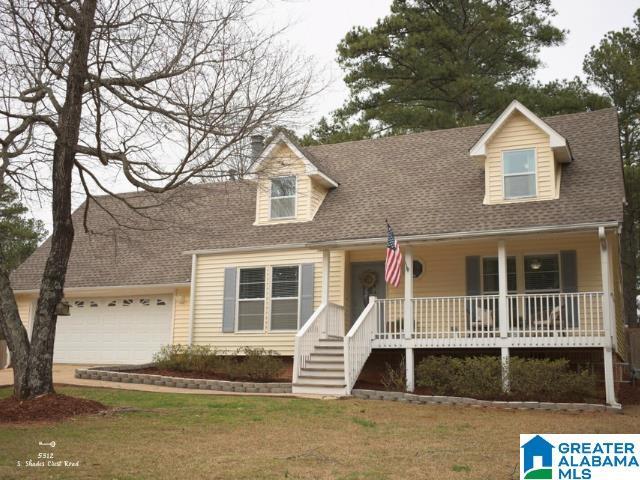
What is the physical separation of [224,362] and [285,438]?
28.2 feet

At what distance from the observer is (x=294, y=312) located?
1884 centimetres

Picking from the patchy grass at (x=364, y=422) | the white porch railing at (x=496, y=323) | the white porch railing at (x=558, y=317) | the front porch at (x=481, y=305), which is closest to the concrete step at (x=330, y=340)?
the front porch at (x=481, y=305)

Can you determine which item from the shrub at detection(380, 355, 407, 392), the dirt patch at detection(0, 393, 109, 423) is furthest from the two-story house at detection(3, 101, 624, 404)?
the dirt patch at detection(0, 393, 109, 423)

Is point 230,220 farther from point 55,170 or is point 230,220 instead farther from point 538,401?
point 538,401

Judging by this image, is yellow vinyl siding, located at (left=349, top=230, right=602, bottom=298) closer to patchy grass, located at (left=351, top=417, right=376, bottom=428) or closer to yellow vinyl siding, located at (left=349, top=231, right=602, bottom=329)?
yellow vinyl siding, located at (left=349, top=231, right=602, bottom=329)

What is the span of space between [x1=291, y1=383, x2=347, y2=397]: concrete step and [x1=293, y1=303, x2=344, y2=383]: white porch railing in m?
0.19

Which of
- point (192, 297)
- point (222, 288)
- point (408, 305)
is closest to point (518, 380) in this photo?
point (408, 305)

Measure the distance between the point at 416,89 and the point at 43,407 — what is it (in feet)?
73.4

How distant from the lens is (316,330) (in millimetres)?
16547

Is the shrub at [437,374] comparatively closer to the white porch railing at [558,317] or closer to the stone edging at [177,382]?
the white porch railing at [558,317]

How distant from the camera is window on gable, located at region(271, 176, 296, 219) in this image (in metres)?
19.8

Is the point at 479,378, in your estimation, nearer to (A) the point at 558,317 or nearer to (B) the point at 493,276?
(A) the point at 558,317

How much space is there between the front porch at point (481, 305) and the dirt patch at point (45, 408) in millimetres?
4911

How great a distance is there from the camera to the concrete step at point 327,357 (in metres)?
15.8
